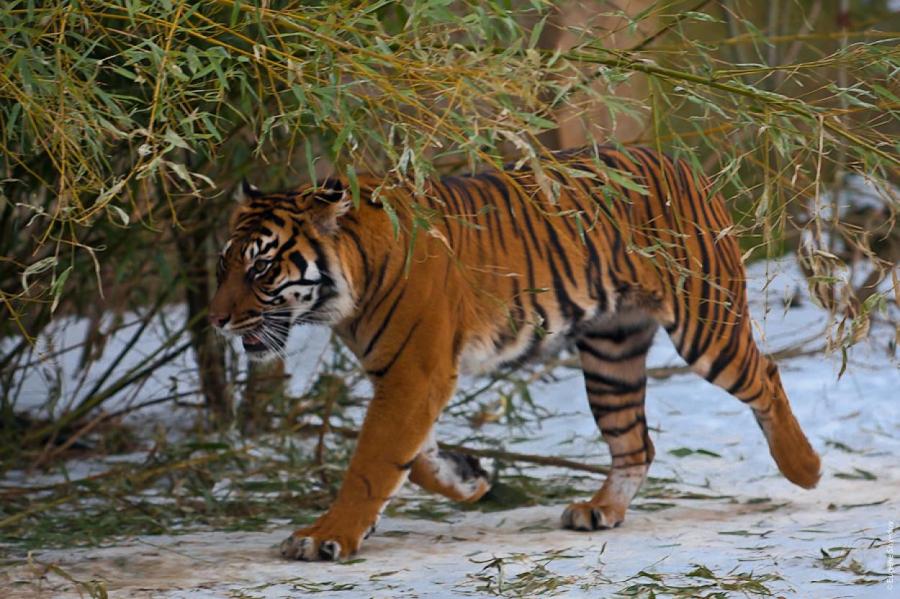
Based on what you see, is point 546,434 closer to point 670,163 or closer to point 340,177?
point 670,163

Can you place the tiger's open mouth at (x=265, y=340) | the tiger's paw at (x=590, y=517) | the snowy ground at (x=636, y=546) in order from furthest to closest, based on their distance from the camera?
1. the tiger's paw at (x=590, y=517)
2. the tiger's open mouth at (x=265, y=340)
3. the snowy ground at (x=636, y=546)

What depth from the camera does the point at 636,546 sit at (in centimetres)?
355

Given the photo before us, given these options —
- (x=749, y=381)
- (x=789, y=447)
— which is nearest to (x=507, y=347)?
(x=749, y=381)

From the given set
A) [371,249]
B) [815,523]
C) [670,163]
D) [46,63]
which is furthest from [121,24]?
[815,523]

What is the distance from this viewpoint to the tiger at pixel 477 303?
3.52m

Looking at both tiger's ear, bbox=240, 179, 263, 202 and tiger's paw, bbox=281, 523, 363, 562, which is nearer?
tiger's paw, bbox=281, 523, 363, 562

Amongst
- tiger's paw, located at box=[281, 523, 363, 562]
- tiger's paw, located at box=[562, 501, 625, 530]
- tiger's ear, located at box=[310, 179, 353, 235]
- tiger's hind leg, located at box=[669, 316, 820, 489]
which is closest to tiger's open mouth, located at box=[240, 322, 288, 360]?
tiger's ear, located at box=[310, 179, 353, 235]

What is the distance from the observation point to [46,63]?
8.64 ft

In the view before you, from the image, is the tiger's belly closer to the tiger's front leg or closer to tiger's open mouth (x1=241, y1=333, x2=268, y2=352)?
the tiger's front leg

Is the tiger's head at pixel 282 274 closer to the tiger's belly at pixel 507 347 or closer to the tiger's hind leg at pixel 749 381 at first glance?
the tiger's belly at pixel 507 347

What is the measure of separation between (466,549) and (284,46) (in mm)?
1454

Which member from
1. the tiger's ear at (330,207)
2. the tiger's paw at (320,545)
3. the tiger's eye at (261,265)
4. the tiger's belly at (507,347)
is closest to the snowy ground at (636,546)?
the tiger's paw at (320,545)

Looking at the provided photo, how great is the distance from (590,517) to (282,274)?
1.10 meters

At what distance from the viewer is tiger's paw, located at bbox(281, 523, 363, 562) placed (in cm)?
343
